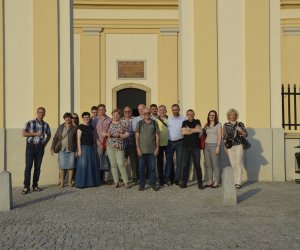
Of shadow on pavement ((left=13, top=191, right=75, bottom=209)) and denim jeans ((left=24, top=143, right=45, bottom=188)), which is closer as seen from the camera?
shadow on pavement ((left=13, top=191, right=75, bottom=209))

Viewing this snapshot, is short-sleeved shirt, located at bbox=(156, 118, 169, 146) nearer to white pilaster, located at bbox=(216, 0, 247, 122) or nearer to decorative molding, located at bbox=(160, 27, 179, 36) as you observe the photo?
white pilaster, located at bbox=(216, 0, 247, 122)

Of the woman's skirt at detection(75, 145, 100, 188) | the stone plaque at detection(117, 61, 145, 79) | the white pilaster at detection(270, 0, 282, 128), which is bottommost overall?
the woman's skirt at detection(75, 145, 100, 188)

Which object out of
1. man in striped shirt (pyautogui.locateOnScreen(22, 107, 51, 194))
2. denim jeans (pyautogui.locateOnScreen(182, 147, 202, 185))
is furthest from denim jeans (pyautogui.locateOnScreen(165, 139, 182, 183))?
man in striped shirt (pyautogui.locateOnScreen(22, 107, 51, 194))

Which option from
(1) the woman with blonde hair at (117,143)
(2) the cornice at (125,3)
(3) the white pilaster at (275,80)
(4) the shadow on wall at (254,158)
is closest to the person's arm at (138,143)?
(1) the woman with blonde hair at (117,143)

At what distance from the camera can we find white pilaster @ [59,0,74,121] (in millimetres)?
11195

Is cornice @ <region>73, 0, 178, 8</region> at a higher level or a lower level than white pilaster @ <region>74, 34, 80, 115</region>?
higher

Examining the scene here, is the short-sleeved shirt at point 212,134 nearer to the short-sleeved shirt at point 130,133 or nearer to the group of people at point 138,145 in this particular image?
the group of people at point 138,145

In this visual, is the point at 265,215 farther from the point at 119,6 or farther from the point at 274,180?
the point at 119,6

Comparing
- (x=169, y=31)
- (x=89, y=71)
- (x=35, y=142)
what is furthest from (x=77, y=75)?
(x=35, y=142)

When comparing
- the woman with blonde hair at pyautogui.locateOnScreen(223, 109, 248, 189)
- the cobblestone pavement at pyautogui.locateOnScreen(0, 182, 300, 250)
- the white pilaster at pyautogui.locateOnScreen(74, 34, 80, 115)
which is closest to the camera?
the cobblestone pavement at pyautogui.locateOnScreen(0, 182, 300, 250)

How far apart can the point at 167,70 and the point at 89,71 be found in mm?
2920

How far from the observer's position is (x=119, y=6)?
1934 centimetres

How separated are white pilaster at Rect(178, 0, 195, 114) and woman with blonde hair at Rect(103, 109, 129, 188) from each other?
1.92m

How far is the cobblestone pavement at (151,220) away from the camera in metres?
5.76
